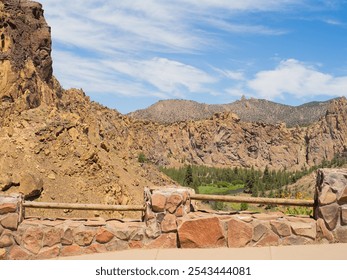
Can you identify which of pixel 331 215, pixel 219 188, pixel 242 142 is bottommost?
pixel 219 188

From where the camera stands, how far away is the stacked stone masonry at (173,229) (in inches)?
301

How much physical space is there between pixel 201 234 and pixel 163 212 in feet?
2.48

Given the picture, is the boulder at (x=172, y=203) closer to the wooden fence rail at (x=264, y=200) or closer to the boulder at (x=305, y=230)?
the wooden fence rail at (x=264, y=200)

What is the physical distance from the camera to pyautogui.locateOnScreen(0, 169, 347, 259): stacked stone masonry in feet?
25.0

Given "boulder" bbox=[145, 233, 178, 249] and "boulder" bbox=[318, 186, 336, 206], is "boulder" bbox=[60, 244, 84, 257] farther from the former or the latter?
"boulder" bbox=[318, 186, 336, 206]

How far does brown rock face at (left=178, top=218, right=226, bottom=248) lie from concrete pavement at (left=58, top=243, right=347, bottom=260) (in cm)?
12

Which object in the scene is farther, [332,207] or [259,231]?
[259,231]

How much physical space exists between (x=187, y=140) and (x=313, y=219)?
179 meters

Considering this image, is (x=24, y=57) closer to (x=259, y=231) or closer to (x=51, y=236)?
(x=51, y=236)

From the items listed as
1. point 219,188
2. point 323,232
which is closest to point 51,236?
point 323,232

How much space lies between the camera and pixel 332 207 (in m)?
7.61

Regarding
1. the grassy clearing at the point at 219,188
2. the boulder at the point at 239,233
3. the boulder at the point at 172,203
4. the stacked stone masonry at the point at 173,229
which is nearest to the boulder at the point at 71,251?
the stacked stone masonry at the point at 173,229

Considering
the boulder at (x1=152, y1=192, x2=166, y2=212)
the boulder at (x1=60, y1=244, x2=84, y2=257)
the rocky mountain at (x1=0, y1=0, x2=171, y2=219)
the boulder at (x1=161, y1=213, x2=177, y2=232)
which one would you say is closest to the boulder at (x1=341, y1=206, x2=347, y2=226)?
the boulder at (x1=161, y1=213, x2=177, y2=232)

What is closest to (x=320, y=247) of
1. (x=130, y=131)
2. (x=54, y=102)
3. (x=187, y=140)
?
(x=54, y=102)
